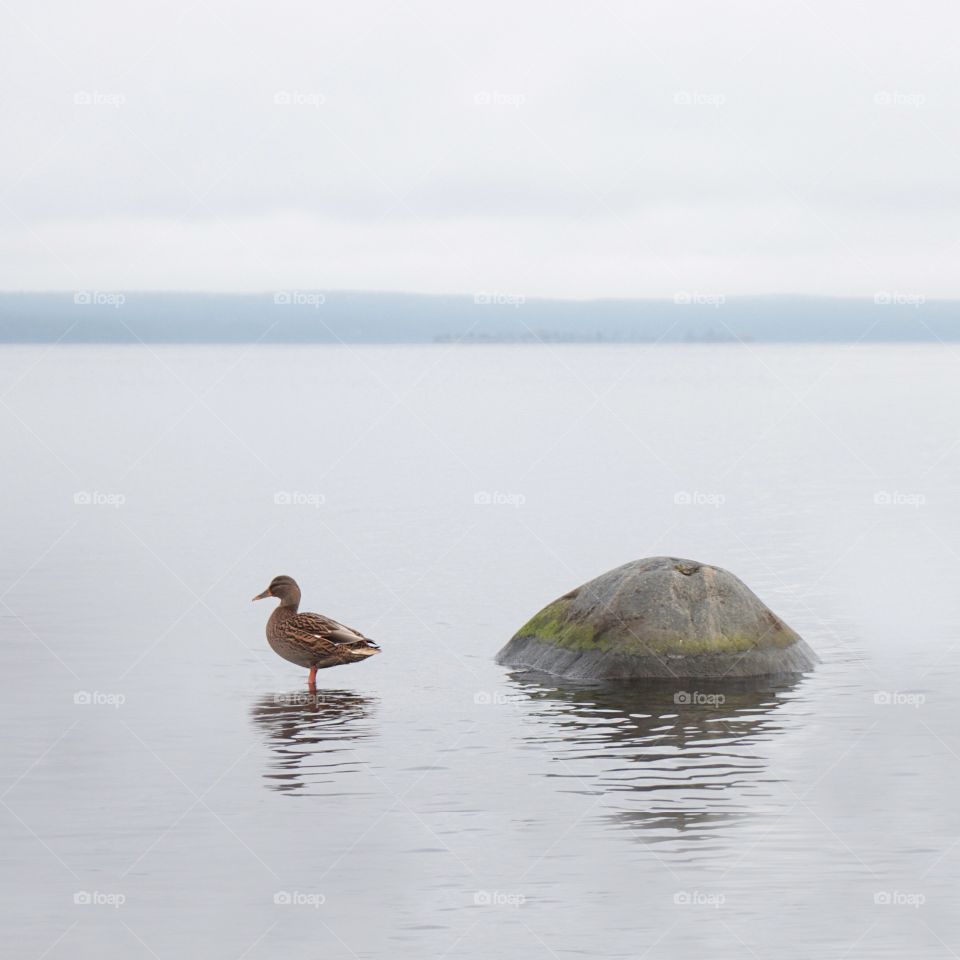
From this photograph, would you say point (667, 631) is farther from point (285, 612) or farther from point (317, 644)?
point (285, 612)

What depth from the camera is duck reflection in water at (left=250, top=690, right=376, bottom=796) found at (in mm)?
16828

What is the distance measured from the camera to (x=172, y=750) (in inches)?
727

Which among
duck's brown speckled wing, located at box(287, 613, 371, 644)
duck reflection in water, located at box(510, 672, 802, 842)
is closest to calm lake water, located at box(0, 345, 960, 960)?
duck reflection in water, located at box(510, 672, 802, 842)

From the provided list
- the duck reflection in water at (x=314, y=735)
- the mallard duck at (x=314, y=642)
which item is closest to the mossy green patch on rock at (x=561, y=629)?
the mallard duck at (x=314, y=642)

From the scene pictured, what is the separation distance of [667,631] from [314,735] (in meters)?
5.03

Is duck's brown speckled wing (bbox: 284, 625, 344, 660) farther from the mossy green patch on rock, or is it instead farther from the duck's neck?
the mossy green patch on rock

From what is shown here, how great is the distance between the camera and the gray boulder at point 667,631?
69.6 feet

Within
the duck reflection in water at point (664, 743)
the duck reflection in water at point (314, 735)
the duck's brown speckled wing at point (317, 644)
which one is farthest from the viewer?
the duck's brown speckled wing at point (317, 644)

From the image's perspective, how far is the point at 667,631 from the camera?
69.9 ft

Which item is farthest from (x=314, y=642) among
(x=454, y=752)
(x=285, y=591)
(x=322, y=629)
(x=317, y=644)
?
(x=454, y=752)

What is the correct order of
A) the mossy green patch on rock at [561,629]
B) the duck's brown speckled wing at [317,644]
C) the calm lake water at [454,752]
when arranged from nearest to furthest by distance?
the calm lake water at [454,752], the duck's brown speckled wing at [317,644], the mossy green patch on rock at [561,629]

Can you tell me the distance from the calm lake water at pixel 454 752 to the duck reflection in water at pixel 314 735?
0.18 feet

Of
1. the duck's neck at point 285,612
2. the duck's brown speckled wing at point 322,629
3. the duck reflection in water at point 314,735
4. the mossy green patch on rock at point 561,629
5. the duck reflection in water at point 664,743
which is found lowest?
the duck reflection in water at point 664,743

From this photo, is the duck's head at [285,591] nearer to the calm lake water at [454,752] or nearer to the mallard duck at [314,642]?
the mallard duck at [314,642]
